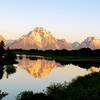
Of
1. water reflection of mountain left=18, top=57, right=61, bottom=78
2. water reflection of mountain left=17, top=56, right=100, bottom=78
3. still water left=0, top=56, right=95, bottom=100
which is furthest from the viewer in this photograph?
water reflection of mountain left=17, top=56, right=100, bottom=78

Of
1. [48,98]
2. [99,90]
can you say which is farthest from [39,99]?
[99,90]

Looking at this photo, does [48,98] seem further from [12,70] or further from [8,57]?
[8,57]

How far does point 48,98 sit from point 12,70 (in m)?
62.9

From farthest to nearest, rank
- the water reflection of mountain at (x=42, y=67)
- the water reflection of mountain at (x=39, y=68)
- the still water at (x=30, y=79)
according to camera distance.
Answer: the water reflection of mountain at (x=42, y=67) → the water reflection of mountain at (x=39, y=68) → the still water at (x=30, y=79)

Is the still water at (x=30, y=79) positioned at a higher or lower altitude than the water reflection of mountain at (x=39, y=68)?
higher

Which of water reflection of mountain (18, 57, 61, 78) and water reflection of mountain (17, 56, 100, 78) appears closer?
water reflection of mountain (18, 57, 61, 78)

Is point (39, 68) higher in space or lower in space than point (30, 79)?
lower

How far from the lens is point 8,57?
5871 inches

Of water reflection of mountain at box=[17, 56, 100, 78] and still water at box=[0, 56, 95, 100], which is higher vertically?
still water at box=[0, 56, 95, 100]

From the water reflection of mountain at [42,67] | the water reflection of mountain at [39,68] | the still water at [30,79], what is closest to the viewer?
the still water at [30,79]

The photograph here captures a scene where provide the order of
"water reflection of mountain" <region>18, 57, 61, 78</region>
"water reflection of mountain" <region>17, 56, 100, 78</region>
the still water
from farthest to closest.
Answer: "water reflection of mountain" <region>17, 56, 100, 78</region>
"water reflection of mountain" <region>18, 57, 61, 78</region>
the still water

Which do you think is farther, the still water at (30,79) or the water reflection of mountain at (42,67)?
the water reflection of mountain at (42,67)

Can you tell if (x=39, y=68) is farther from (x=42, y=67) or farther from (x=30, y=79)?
(x=30, y=79)

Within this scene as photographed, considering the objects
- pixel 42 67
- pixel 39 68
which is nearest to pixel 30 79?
pixel 39 68
